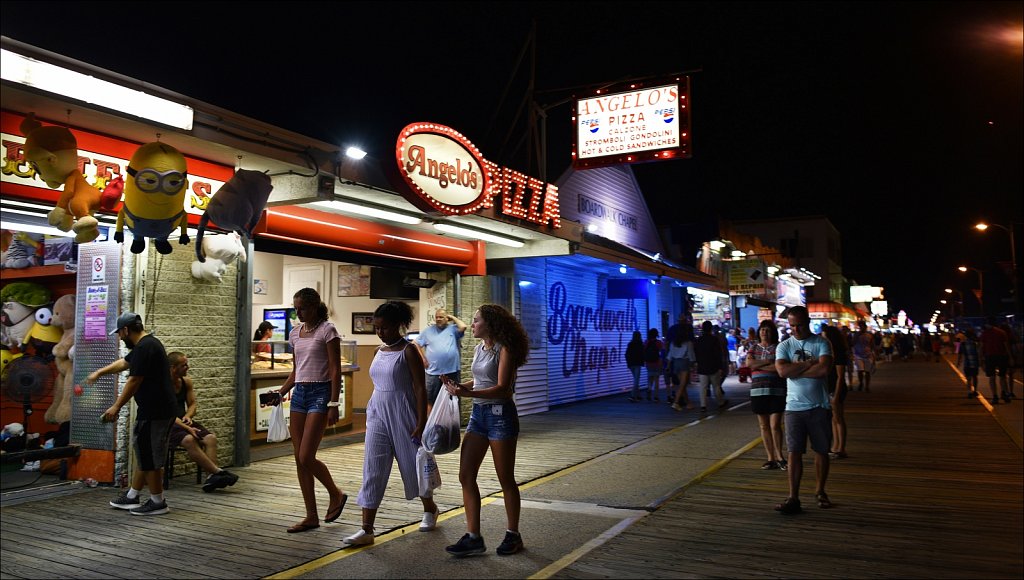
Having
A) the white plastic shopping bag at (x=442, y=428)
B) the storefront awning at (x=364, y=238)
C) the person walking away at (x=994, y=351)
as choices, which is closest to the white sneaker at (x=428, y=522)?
the white plastic shopping bag at (x=442, y=428)

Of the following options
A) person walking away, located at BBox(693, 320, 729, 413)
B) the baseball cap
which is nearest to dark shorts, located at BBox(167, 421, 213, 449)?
the baseball cap

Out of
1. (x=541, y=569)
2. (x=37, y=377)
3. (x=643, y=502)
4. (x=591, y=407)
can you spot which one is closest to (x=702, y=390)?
(x=591, y=407)

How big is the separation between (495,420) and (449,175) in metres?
4.58

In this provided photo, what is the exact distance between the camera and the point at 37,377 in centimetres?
821

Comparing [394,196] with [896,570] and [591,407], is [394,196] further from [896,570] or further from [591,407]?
[591,407]

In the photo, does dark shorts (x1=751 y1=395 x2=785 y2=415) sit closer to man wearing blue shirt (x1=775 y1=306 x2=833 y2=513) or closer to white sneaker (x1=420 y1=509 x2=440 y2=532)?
man wearing blue shirt (x1=775 y1=306 x2=833 y2=513)

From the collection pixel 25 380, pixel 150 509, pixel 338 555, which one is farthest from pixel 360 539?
pixel 25 380

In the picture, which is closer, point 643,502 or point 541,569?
point 541,569

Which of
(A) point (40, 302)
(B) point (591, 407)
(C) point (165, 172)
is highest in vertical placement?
(C) point (165, 172)

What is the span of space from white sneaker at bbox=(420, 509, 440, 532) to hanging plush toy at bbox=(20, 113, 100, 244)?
11.6 ft

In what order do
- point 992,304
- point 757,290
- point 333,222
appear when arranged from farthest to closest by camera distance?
point 992,304 → point 757,290 → point 333,222

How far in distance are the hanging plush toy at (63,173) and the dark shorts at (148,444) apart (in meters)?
1.67

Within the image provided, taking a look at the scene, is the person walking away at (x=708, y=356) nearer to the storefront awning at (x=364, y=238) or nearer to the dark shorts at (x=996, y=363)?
the storefront awning at (x=364, y=238)

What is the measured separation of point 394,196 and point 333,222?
1507 mm
